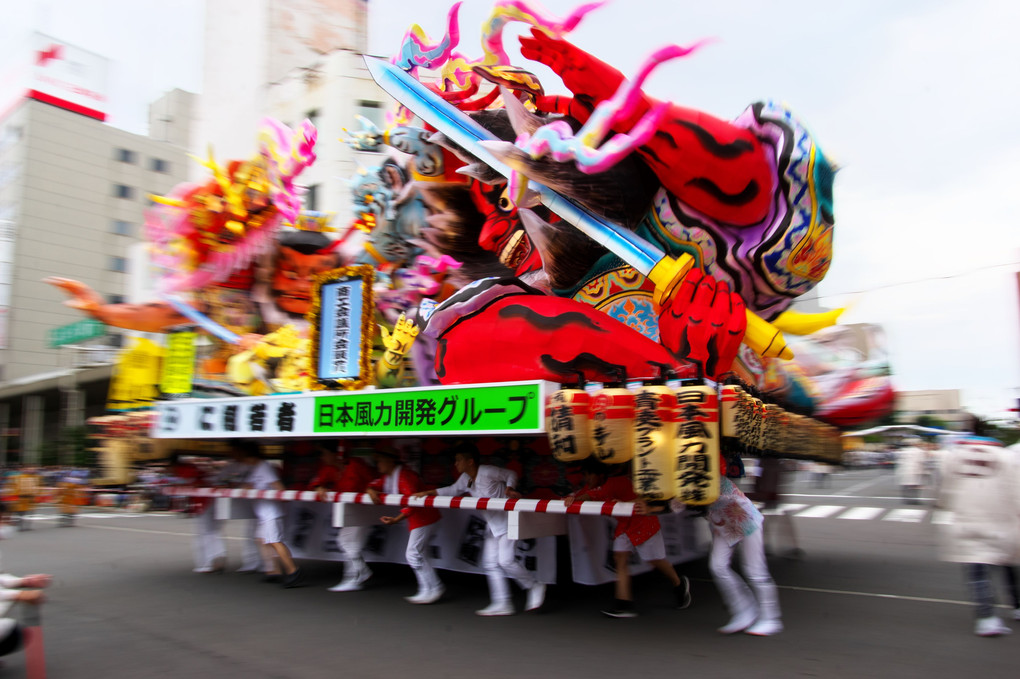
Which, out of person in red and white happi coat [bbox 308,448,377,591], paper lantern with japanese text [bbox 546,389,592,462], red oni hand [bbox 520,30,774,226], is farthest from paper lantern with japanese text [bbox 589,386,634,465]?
red oni hand [bbox 520,30,774,226]

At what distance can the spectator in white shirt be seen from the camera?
8914 mm

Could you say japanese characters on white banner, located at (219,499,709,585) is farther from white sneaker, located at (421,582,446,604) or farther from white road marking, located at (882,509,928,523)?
white road marking, located at (882,509,928,523)

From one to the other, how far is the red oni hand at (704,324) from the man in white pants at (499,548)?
2120mm

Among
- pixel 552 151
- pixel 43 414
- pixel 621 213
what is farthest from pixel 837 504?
pixel 43 414

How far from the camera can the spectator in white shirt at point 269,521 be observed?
891 centimetres

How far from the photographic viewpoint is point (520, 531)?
263 inches

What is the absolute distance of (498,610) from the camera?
23.6ft

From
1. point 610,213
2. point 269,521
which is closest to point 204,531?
point 269,521

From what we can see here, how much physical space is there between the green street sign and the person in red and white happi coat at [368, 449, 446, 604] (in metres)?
27.7

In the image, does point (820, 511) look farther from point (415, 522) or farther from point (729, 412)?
point (729, 412)

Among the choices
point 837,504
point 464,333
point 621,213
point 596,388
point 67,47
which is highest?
point 67,47

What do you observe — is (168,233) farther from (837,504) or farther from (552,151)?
(837,504)

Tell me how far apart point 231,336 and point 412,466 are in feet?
14.7

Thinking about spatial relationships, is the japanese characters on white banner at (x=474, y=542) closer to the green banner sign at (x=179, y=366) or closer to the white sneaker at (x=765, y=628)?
the green banner sign at (x=179, y=366)
